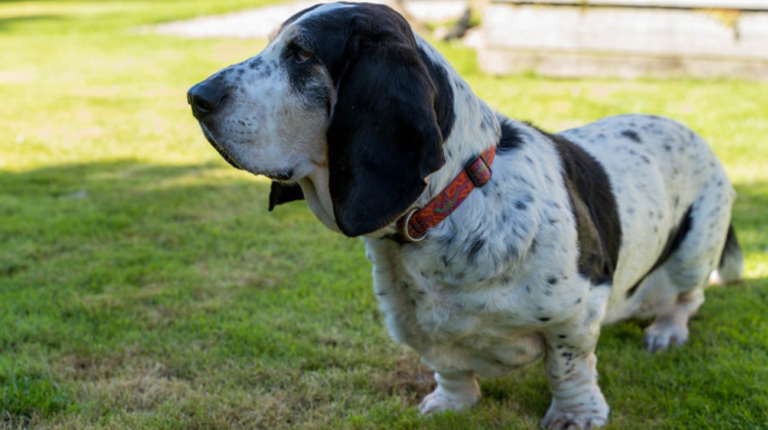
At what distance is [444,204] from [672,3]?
30.9ft

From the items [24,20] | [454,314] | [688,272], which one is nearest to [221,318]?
[454,314]

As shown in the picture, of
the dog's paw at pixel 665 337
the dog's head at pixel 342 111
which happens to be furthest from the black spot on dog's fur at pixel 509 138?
the dog's paw at pixel 665 337

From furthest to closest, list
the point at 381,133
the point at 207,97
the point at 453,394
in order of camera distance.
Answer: the point at 453,394 < the point at 207,97 < the point at 381,133

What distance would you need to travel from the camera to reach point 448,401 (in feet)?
11.8

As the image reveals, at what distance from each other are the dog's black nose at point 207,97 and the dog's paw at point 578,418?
2.07 meters

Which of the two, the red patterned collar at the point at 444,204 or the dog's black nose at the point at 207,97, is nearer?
the dog's black nose at the point at 207,97

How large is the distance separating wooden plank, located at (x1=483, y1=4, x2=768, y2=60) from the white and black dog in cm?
799

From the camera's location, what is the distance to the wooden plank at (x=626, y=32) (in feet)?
35.7

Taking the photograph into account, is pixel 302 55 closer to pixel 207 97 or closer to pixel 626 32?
pixel 207 97

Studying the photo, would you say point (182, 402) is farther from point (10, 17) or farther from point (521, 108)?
point (10, 17)

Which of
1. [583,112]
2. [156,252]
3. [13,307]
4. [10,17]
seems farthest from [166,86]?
[10,17]

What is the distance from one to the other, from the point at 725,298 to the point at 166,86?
32.8 ft

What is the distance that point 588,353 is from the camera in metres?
3.37

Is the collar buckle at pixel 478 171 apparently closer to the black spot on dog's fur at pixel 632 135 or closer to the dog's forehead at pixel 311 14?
the dog's forehead at pixel 311 14
